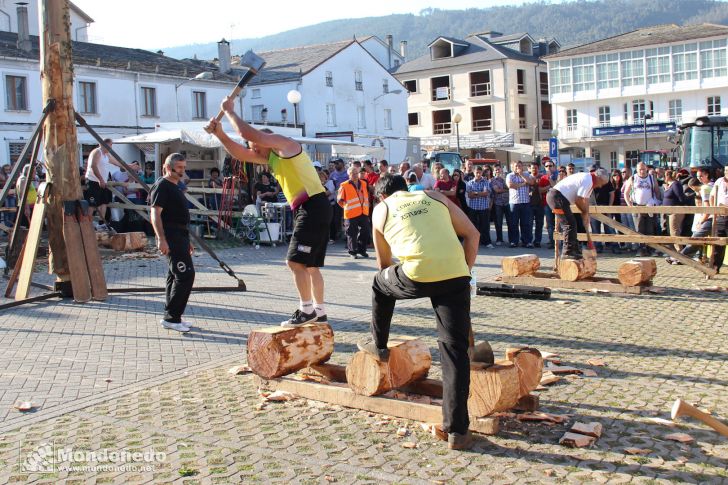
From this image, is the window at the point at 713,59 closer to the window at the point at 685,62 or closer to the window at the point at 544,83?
the window at the point at 685,62

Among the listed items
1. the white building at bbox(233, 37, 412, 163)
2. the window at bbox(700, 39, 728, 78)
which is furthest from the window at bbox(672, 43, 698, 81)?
the white building at bbox(233, 37, 412, 163)

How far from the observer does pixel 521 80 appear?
69.1 metres

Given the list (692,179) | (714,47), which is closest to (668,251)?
(692,179)

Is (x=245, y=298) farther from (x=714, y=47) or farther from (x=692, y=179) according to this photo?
(x=714, y=47)

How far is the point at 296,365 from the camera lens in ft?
20.8

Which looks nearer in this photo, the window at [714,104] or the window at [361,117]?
the window at [361,117]

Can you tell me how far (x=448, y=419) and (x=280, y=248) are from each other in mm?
13113

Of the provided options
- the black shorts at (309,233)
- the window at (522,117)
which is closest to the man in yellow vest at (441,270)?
the black shorts at (309,233)

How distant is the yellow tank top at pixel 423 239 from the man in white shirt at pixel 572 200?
7517mm

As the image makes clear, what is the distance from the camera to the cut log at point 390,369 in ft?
18.9

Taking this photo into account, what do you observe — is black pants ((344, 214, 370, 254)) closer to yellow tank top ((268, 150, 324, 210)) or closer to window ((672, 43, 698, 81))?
yellow tank top ((268, 150, 324, 210))

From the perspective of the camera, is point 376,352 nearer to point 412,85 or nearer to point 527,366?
point 527,366

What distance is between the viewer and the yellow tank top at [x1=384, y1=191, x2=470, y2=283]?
5078 millimetres

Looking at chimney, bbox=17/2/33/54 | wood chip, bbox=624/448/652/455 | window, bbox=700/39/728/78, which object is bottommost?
wood chip, bbox=624/448/652/455
